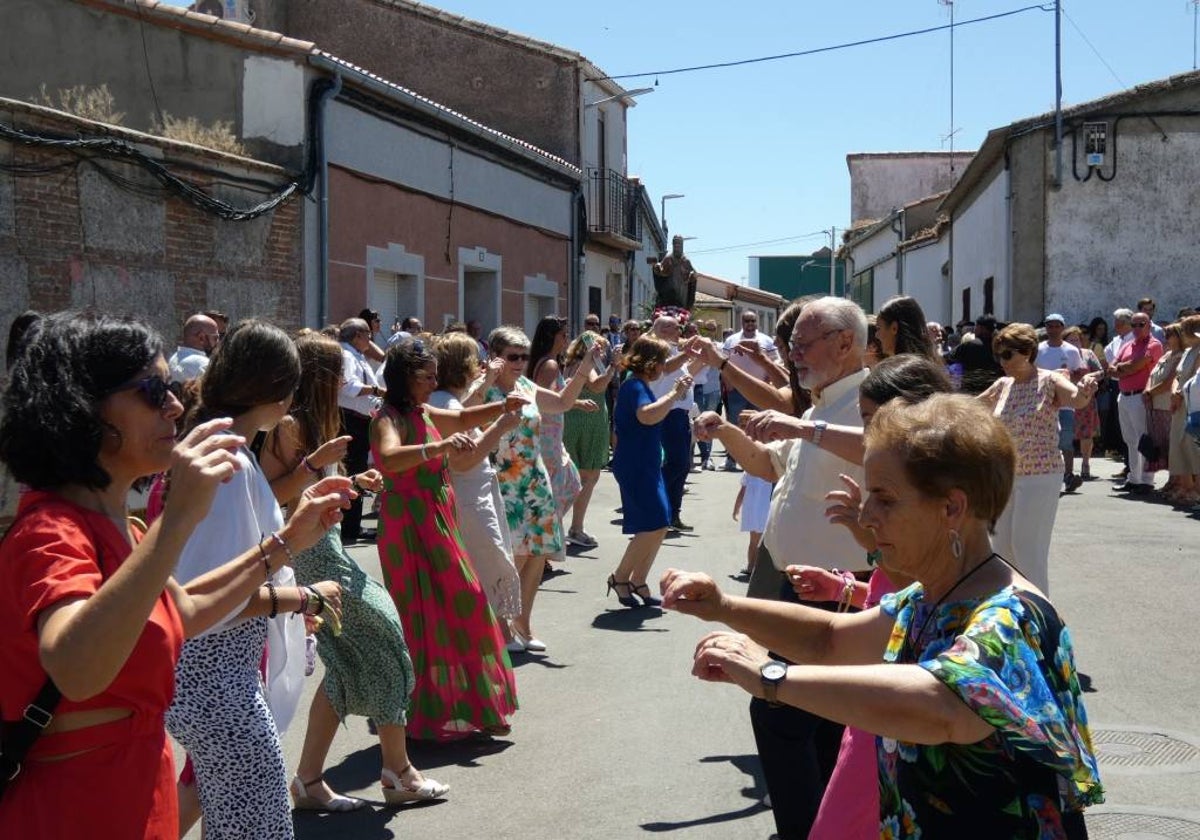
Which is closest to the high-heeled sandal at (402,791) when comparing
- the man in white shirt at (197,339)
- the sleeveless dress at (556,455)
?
the sleeveless dress at (556,455)

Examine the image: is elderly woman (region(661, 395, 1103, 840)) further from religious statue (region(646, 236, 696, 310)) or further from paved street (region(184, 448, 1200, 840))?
religious statue (region(646, 236, 696, 310))

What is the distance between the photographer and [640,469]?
9.75 m

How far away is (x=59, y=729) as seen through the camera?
8.61 ft

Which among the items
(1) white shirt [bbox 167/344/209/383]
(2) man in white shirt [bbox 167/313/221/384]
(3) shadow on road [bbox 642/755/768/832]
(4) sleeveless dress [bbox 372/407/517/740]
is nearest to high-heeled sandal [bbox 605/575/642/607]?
(4) sleeveless dress [bbox 372/407/517/740]

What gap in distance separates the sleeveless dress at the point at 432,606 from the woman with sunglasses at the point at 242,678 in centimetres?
225

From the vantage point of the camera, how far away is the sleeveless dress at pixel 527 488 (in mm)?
8516

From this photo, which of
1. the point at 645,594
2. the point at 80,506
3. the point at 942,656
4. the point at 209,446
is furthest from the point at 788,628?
the point at 645,594

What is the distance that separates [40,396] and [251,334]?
1380 millimetres

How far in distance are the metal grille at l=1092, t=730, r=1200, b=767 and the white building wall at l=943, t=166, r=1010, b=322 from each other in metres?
19.8

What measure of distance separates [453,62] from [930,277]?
54.7 feet

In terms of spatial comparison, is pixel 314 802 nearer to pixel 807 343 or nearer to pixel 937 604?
pixel 807 343

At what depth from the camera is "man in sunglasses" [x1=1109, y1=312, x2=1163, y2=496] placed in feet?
53.7

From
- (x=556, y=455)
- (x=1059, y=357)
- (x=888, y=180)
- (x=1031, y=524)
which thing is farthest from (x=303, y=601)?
(x=888, y=180)

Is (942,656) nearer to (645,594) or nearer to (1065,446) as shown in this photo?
(645,594)
